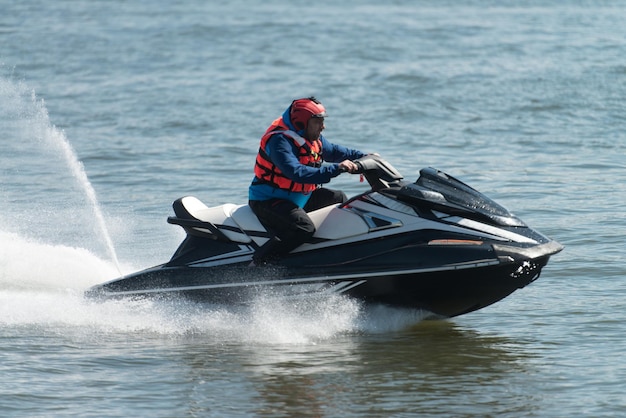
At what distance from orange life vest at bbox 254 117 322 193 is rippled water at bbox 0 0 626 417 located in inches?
32.9

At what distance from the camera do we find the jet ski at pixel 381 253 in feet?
22.8

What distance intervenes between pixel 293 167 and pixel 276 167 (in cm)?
25

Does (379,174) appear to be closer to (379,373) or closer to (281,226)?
(281,226)

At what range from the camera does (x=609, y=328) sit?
7.69 m

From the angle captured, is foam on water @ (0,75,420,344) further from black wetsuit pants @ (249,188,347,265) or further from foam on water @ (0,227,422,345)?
black wetsuit pants @ (249,188,347,265)

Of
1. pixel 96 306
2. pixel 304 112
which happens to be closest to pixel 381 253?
pixel 304 112

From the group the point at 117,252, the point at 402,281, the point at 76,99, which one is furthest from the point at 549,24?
the point at 402,281

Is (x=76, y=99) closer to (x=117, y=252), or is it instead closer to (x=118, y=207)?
(x=118, y=207)

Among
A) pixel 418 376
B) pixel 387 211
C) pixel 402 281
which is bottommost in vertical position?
pixel 418 376

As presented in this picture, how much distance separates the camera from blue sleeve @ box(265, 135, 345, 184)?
273 inches

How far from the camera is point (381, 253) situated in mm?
7109

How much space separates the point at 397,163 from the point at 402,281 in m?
7.23

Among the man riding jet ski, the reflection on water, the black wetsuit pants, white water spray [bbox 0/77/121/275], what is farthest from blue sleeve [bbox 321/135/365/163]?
white water spray [bbox 0/77/121/275]

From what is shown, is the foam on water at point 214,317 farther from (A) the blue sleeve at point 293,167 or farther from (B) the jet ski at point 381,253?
(A) the blue sleeve at point 293,167
